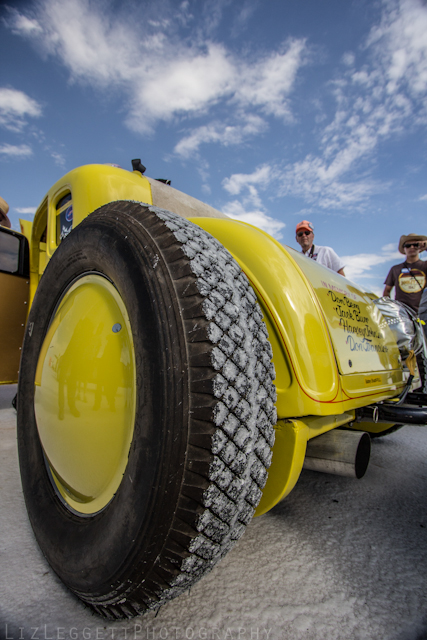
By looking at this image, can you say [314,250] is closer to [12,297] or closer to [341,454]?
[341,454]

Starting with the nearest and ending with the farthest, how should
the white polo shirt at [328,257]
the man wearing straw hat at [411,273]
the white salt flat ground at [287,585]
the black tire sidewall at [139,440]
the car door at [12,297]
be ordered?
the black tire sidewall at [139,440], the white salt flat ground at [287,585], the car door at [12,297], the white polo shirt at [328,257], the man wearing straw hat at [411,273]

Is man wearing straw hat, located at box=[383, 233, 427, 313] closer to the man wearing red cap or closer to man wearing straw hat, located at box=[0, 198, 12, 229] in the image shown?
the man wearing red cap

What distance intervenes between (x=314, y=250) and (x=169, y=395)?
3.13 meters

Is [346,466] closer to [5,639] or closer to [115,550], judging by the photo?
[115,550]

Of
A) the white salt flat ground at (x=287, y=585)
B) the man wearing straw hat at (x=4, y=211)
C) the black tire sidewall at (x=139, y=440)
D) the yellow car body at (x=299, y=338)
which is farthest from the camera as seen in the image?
the man wearing straw hat at (x=4, y=211)

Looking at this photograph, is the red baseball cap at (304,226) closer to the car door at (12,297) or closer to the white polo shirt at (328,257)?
the white polo shirt at (328,257)

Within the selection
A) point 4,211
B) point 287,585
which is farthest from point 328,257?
point 4,211

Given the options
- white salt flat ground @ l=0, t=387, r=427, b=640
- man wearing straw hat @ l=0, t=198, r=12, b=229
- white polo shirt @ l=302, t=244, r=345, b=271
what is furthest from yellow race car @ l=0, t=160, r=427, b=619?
man wearing straw hat @ l=0, t=198, r=12, b=229

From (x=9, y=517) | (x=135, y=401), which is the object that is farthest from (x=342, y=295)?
(x=9, y=517)

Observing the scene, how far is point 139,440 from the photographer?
0.91 metres

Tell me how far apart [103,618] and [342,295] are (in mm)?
1652

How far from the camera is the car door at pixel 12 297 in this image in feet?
10.0

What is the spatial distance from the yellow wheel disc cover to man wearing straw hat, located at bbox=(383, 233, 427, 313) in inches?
163

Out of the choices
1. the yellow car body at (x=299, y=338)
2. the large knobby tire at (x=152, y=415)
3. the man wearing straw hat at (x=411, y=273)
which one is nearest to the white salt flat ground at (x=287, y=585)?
the large knobby tire at (x=152, y=415)
